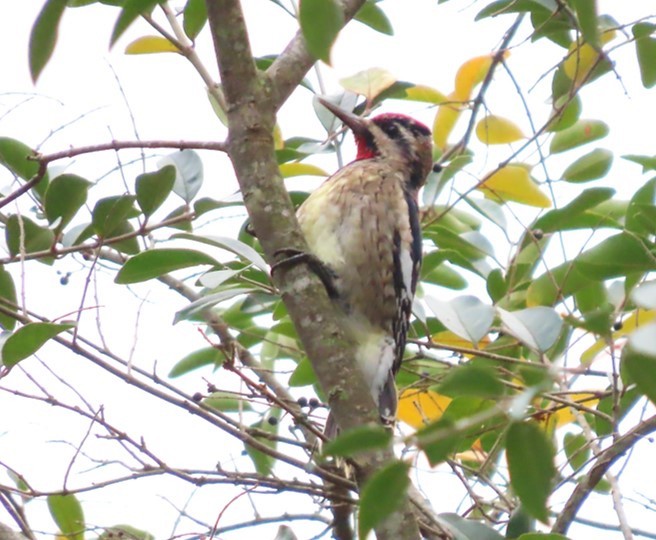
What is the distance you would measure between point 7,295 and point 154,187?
45 centimetres

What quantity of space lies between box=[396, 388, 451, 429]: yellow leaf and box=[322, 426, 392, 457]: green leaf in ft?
6.96

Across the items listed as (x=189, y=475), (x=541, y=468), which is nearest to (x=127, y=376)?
(x=189, y=475)

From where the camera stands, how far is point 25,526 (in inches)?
90.8

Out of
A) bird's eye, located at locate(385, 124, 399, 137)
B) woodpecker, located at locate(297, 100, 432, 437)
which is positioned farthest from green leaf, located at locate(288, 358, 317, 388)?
bird's eye, located at locate(385, 124, 399, 137)

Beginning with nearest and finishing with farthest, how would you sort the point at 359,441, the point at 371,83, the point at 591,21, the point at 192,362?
the point at 359,441
the point at 591,21
the point at 371,83
the point at 192,362

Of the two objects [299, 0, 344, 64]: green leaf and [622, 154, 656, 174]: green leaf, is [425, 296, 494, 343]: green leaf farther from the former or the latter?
[299, 0, 344, 64]: green leaf

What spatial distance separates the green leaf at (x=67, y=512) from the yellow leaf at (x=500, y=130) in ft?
5.37

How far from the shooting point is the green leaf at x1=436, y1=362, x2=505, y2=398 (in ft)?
3.08

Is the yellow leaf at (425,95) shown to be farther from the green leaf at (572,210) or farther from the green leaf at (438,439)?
the green leaf at (438,439)

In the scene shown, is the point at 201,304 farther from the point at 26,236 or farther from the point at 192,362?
the point at 192,362

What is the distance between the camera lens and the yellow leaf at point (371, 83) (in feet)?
10.6

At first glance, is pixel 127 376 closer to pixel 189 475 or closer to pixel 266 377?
pixel 189 475

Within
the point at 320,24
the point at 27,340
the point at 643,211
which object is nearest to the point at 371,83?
the point at 643,211

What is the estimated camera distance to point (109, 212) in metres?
2.51
